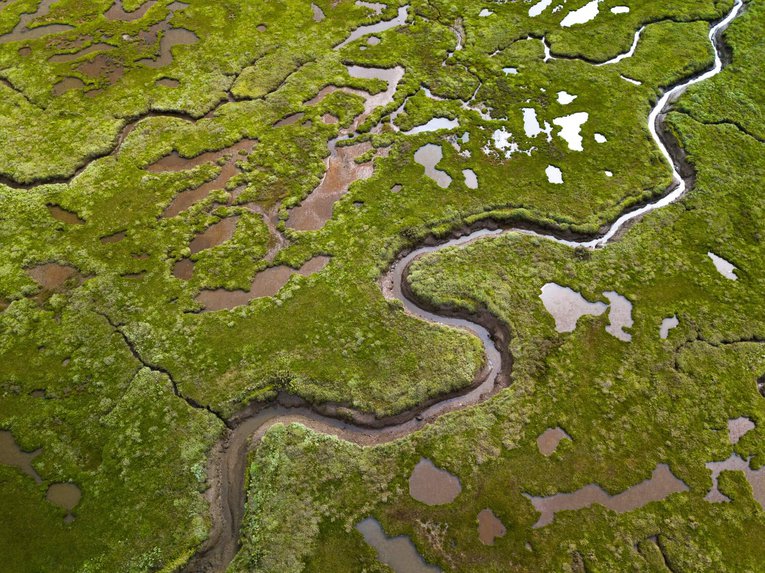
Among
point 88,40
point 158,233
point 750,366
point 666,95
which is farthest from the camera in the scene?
point 88,40

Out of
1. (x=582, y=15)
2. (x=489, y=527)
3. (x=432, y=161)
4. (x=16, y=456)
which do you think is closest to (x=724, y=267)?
(x=432, y=161)

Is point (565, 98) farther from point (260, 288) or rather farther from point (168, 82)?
point (168, 82)

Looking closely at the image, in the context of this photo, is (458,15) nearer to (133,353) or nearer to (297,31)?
(297,31)

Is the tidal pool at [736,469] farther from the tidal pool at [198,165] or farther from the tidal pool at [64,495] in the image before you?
the tidal pool at [198,165]

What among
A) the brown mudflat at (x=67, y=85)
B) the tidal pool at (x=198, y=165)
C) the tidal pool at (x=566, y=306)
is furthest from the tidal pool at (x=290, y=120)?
the tidal pool at (x=566, y=306)

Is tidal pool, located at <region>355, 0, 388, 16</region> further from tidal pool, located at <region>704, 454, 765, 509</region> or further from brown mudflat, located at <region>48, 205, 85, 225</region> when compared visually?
tidal pool, located at <region>704, 454, 765, 509</region>

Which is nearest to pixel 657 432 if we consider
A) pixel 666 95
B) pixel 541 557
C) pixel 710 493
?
pixel 710 493
